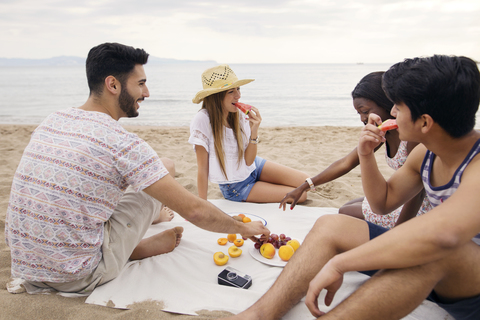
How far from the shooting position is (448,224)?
1.48 metres

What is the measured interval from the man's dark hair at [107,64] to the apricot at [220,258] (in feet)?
5.57

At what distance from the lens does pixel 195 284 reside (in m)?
2.55

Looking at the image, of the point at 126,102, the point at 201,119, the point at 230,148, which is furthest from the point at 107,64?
the point at 230,148

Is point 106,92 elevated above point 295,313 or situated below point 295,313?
above

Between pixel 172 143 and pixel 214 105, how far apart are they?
410 cm

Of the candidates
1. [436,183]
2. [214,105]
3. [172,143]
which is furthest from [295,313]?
[172,143]

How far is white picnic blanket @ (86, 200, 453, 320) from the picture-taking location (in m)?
2.27

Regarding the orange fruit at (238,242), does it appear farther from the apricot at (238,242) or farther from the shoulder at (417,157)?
the shoulder at (417,157)

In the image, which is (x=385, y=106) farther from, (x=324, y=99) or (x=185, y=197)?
(x=324, y=99)

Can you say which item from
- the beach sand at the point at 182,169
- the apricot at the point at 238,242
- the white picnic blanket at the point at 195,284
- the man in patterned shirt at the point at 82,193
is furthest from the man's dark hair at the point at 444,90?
the apricot at the point at 238,242

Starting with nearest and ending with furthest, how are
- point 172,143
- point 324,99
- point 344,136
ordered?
1. point 172,143
2. point 344,136
3. point 324,99

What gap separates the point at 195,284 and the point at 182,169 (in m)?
3.20

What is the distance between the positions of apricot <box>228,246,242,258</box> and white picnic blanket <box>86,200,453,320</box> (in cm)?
5

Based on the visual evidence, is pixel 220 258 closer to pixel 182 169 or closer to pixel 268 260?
pixel 268 260
